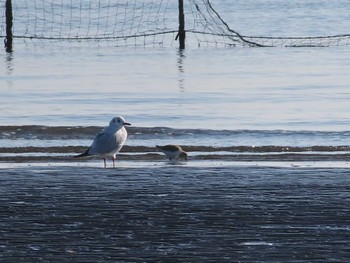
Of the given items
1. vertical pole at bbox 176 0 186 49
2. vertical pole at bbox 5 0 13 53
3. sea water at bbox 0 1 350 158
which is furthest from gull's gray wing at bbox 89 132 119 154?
vertical pole at bbox 176 0 186 49

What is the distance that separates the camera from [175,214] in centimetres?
958

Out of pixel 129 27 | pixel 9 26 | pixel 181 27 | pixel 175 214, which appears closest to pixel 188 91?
pixel 181 27

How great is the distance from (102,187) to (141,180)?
1.94 feet

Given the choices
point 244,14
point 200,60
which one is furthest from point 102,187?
point 244,14

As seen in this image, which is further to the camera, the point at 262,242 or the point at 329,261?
the point at 262,242

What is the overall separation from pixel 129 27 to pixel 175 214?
45.2m

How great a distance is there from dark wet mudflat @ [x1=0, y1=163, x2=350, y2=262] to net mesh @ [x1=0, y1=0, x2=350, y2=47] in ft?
83.0

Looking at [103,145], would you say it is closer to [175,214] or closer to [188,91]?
[175,214]

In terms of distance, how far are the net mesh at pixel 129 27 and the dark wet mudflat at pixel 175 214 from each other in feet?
83.0

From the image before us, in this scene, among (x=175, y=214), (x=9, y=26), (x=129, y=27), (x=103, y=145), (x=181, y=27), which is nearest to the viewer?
(x=175, y=214)

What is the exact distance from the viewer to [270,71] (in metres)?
30.3

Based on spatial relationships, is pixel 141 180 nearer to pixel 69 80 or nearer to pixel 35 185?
pixel 35 185

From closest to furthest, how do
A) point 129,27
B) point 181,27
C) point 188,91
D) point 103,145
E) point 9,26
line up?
point 103,145 < point 188,91 < point 9,26 < point 181,27 < point 129,27

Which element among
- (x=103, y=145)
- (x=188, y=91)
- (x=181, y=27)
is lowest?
(x=188, y=91)
